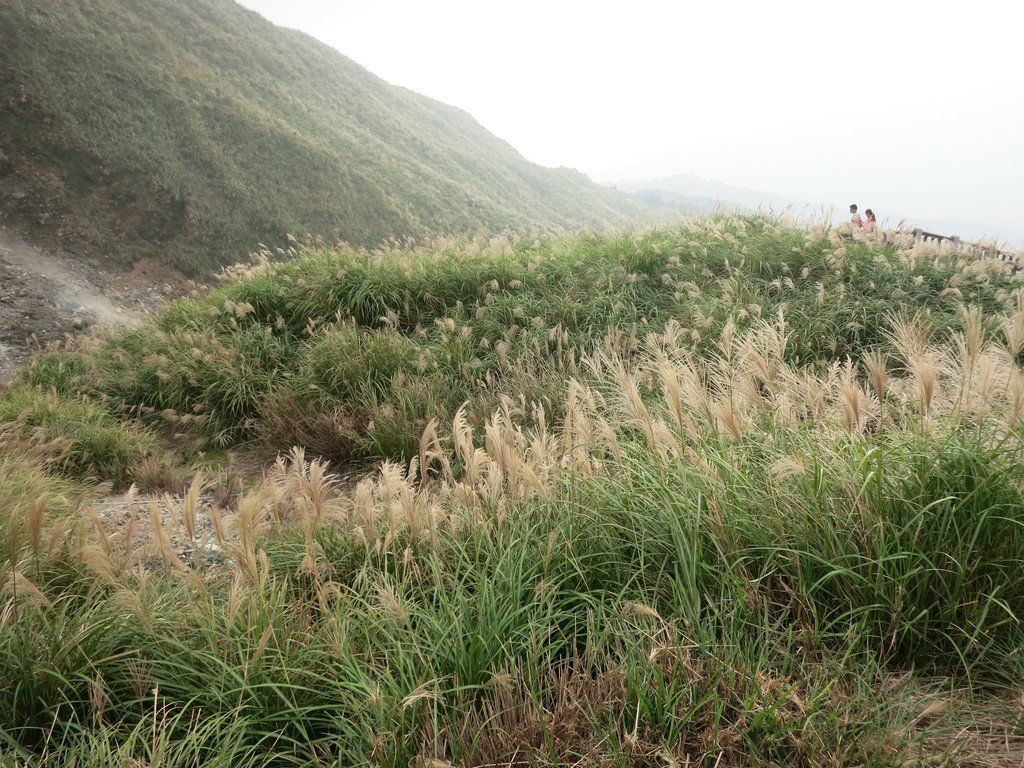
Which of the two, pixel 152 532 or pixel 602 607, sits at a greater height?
pixel 602 607

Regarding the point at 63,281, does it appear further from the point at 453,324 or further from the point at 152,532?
the point at 152,532

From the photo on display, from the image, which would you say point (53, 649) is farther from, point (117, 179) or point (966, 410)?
point (117, 179)

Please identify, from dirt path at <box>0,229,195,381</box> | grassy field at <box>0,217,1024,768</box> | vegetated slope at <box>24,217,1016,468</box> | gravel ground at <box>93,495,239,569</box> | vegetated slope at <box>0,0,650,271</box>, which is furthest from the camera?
vegetated slope at <box>0,0,650,271</box>

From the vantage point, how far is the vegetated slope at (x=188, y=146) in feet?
61.9

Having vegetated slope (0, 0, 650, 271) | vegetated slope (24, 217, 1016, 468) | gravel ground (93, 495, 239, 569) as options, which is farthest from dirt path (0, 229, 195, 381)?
gravel ground (93, 495, 239, 569)

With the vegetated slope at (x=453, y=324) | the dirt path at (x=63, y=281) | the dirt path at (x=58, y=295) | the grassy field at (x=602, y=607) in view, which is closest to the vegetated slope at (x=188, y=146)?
the dirt path at (x=58, y=295)

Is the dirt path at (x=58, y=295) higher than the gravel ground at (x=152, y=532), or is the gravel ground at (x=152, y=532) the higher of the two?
the gravel ground at (x=152, y=532)

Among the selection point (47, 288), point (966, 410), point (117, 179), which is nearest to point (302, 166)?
point (117, 179)

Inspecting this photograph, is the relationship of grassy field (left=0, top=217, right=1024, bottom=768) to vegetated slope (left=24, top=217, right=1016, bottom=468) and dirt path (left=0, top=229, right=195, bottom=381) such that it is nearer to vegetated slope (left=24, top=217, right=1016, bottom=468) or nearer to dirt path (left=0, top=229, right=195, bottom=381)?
vegetated slope (left=24, top=217, right=1016, bottom=468)

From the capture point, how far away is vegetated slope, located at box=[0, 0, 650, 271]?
61.9ft

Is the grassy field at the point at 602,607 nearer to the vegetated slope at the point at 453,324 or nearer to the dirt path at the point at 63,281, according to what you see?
the vegetated slope at the point at 453,324

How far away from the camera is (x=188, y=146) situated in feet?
75.9

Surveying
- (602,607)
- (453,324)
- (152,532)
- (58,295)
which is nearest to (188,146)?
(58,295)

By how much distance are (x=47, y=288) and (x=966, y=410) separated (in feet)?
61.7
